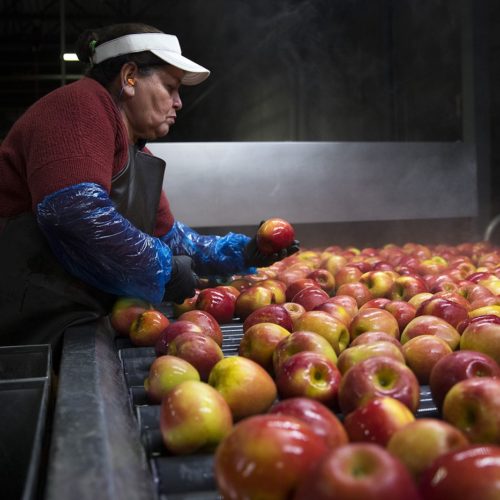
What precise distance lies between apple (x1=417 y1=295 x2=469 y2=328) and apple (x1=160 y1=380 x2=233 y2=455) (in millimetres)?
1015

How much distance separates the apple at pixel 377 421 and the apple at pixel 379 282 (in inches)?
62.1

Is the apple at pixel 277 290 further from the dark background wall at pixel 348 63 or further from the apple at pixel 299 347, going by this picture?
the dark background wall at pixel 348 63

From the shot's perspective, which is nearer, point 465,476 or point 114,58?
point 465,476

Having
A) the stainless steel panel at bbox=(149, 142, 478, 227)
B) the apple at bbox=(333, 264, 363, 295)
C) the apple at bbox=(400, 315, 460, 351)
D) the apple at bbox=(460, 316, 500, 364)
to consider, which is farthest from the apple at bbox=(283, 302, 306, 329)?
the stainless steel panel at bbox=(149, 142, 478, 227)

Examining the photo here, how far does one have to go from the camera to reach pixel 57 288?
7.57 feet

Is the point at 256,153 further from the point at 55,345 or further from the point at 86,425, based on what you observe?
the point at 86,425

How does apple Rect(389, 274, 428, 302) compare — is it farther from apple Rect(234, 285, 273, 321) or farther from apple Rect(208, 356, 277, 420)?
apple Rect(208, 356, 277, 420)

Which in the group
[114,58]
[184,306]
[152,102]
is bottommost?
[184,306]

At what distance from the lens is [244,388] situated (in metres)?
1.38

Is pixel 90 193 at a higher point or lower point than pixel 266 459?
higher

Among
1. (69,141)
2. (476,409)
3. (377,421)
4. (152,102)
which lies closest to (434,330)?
(476,409)

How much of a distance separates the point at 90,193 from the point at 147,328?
18.9 inches

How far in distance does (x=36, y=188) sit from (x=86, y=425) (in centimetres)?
119

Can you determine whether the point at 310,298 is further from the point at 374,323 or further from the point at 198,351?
the point at 198,351
